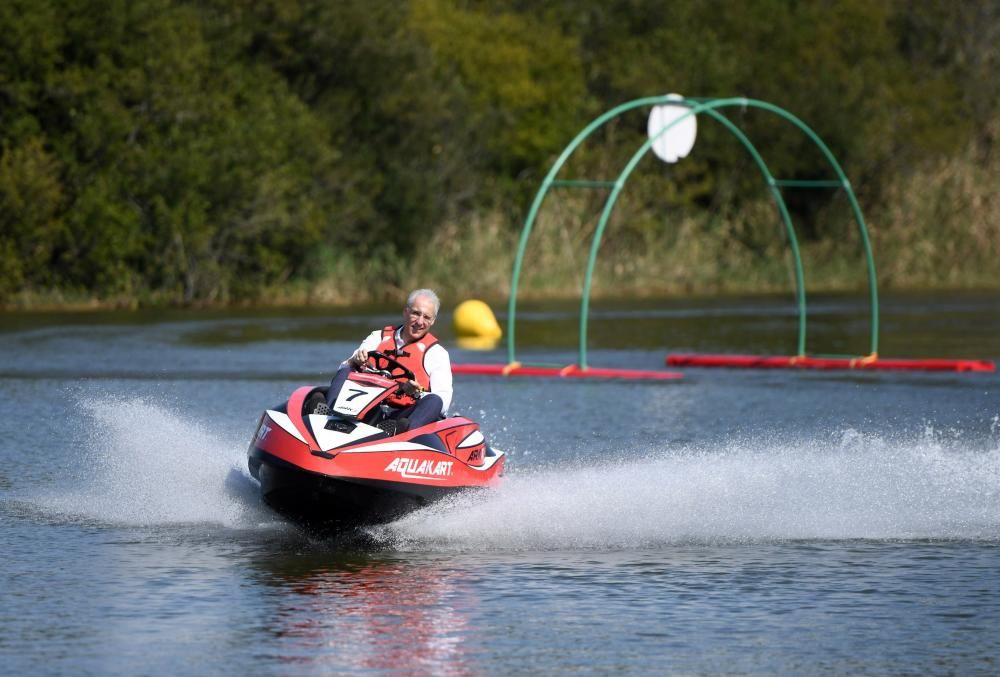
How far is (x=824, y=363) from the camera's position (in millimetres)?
27234

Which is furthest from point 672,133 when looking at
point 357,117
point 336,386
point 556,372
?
point 357,117

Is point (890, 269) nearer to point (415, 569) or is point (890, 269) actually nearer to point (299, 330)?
point (299, 330)

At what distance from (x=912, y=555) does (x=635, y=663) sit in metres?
3.61

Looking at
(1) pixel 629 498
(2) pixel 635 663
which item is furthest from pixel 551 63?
(2) pixel 635 663

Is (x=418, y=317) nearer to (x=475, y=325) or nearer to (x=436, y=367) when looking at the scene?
(x=436, y=367)

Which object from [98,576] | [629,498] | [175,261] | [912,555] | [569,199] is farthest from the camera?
[569,199]

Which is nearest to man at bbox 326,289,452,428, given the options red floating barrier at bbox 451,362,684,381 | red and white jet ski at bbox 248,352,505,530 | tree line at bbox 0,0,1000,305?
red and white jet ski at bbox 248,352,505,530

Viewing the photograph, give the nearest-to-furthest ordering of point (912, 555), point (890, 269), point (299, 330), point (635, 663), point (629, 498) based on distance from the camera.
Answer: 1. point (635, 663)
2. point (912, 555)
3. point (629, 498)
4. point (299, 330)
5. point (890, 269)

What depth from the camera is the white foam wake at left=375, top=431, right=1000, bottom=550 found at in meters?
12.5

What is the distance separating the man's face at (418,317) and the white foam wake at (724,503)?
1.08m

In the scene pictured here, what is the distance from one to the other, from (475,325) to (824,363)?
25.5 feet

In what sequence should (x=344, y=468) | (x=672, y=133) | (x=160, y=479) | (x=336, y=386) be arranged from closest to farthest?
(x=344, y=468) → (x=336, y=386) → (x=160, y=479) → (x=672, y=133)

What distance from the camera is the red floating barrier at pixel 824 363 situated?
1048 inches

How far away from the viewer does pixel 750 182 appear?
190 feet
